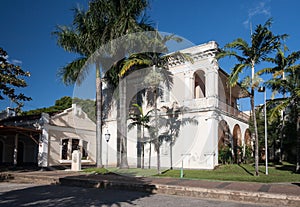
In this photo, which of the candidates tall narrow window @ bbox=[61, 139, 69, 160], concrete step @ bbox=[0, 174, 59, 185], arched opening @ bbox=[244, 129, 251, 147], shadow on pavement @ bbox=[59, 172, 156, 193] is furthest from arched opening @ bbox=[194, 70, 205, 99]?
concrete step @ bbox=[0, 174, 59, 185]

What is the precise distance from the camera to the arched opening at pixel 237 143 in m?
21.3

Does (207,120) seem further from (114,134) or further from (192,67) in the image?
(114,134)

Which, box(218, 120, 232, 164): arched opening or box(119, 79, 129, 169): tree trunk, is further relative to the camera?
box(218, 120, 232, 164): arched opening

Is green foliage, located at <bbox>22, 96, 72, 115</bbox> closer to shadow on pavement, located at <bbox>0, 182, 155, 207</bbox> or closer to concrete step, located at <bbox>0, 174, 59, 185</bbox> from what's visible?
concrete step, located at <bbox>0, 174, 59, 185</bbox>

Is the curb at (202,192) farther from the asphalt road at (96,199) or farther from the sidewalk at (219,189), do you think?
the asphalt road at (96,199)

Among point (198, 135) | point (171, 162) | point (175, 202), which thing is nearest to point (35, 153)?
point (171, 162)

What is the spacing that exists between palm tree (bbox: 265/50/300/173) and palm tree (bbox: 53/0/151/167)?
8.27 meters

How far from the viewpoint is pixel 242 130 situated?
913 inches

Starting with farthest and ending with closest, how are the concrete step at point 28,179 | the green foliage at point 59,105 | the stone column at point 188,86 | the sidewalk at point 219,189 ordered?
the green foliage at point 59,105, the stone column at point 188,86, the concrete step at point 28,179, the sidewalk at point 219,189

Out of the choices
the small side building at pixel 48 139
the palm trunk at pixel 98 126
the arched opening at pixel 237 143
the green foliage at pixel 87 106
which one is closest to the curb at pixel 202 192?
the palm trunk at pixel 98 126

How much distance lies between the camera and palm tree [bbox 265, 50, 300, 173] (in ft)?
47.4

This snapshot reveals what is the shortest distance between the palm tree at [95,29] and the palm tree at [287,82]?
8.27 meters

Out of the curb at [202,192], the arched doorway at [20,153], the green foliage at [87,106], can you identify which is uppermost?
the green foliage at [87,106]

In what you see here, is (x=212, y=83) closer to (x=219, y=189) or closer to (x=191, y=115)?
(x=191, y=115)
